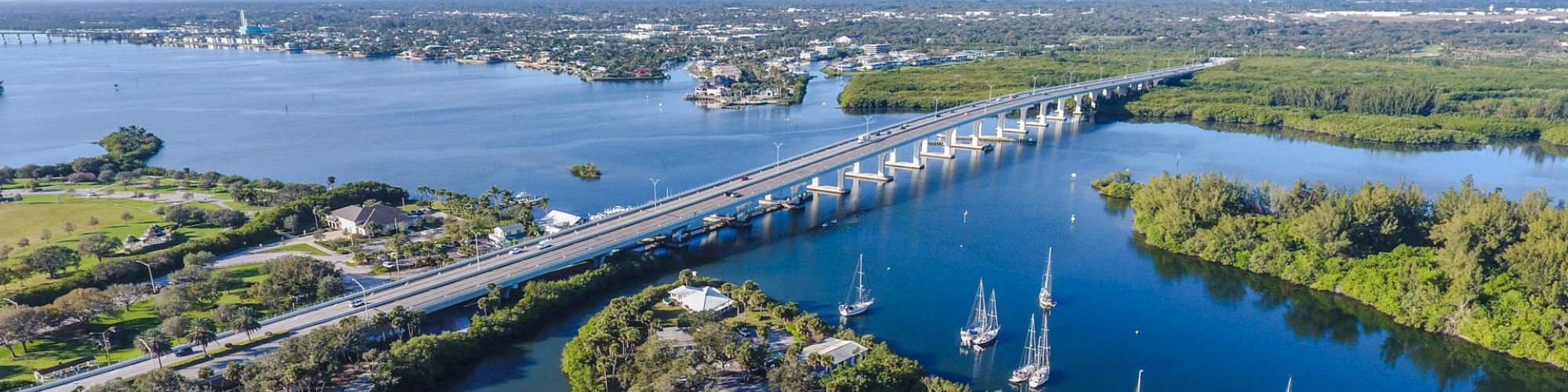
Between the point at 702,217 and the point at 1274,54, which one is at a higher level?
the point at 1274,54

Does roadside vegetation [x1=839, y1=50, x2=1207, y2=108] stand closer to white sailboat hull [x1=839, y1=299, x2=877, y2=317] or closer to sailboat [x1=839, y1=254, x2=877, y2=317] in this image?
sailboat [x1=839, y1=254, x2=877, y2=317]

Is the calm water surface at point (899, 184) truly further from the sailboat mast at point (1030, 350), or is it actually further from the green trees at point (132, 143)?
the green trees at point (132, 143)

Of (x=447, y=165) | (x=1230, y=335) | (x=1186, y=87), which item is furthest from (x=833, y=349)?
(x=1186, y=87)

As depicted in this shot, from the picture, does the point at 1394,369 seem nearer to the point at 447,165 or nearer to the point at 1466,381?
the point at 1466,381

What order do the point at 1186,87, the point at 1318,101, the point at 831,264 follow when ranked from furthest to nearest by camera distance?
the point at 1186,87
the point at 1318,101
the point at 831,264

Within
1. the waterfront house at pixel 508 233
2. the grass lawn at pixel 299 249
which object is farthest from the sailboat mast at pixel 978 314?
the grass lawn at pixel 299 249

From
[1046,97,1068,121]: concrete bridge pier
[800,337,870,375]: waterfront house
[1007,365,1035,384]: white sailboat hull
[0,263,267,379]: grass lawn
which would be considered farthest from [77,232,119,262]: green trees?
[1046,97,1068,121]: concrete bridge pier

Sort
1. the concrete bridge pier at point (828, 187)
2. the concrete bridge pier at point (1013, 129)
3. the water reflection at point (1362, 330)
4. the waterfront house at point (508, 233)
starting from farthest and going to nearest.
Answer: the concrete bridge pier at point (1013, 129), the concrete bridge pier at point (828, 187), the waterfront house at point (508, 233), the water reflection at point (1362, 330)
